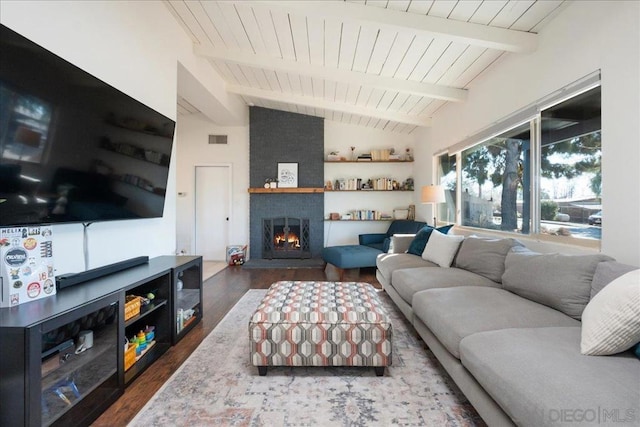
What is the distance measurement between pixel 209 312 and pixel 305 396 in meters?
1.69

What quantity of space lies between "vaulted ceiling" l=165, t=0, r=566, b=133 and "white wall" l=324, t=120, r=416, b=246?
1290 mm

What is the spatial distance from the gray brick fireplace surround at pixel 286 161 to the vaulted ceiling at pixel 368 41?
3.95 ft

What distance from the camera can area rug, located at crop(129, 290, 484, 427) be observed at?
4.64 ft

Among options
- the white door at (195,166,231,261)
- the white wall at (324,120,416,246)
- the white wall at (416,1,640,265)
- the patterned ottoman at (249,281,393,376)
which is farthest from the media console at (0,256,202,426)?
the white wall at (324,120,416,246)

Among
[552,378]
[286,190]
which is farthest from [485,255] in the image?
[286,190]

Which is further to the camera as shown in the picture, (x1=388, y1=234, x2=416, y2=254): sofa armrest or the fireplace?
the fireplace

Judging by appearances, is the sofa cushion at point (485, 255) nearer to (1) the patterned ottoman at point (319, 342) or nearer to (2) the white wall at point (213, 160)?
(1) the patterned ottoman at point (319, 342)

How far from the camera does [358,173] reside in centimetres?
573

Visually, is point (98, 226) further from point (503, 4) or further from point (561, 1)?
point (561, 1)

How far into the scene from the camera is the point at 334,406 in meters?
1.51

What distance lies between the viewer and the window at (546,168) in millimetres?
1963

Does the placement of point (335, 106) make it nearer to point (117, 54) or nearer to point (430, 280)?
point (117, 54)

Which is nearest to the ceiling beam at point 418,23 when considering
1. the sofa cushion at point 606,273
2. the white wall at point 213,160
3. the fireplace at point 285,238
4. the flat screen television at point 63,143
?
the flat screen television at point 63,143

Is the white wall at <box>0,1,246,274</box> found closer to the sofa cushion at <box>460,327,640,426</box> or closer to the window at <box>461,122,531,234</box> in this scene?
the sofa cushion at <box>460,327,640,426</box>
